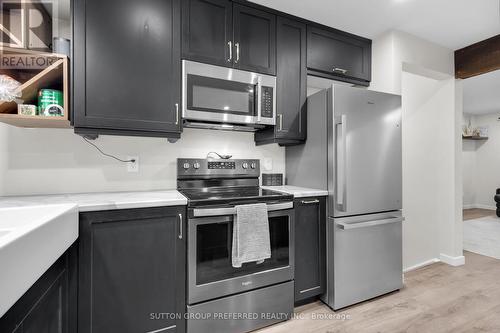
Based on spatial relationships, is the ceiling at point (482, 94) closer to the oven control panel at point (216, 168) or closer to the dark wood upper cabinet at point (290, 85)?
the dark wood upper cabinet at point (290, 85)

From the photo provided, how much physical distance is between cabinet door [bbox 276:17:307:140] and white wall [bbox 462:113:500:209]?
6372mm

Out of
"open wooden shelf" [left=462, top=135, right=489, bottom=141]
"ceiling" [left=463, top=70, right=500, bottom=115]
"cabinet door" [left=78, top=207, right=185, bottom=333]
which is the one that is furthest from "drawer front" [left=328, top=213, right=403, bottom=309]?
"open wooden shelf" [left=462, top=135, right=489, bottom=141]

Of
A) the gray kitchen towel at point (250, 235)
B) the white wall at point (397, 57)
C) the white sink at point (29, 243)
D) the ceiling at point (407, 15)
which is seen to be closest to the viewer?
the white sink at point (29, 243)

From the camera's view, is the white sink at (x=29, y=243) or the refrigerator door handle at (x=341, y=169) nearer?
the white sink at (x=29, y=243)

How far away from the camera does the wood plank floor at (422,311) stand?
1717 millimetres

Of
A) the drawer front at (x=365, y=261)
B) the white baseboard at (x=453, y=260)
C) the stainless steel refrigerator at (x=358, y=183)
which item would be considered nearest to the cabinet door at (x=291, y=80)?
the stainless steel refrigerator at (x=358, y=183)

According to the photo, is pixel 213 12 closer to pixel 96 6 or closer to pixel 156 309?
pixel 96 6

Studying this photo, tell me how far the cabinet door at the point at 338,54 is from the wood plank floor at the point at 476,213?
4.86 meters

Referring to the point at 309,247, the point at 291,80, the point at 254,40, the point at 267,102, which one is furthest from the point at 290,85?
the point at 309,247

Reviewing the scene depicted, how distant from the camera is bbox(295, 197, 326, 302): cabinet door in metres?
1.88

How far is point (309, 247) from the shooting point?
193 centimetres

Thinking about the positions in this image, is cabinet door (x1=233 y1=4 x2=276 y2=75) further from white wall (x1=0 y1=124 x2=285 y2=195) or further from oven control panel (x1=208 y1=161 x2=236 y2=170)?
oven control panel (x1=208 y1=161 x2=236 y2=170)

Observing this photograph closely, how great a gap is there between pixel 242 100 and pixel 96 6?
3.62 ft

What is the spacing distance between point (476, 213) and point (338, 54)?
6.05m
